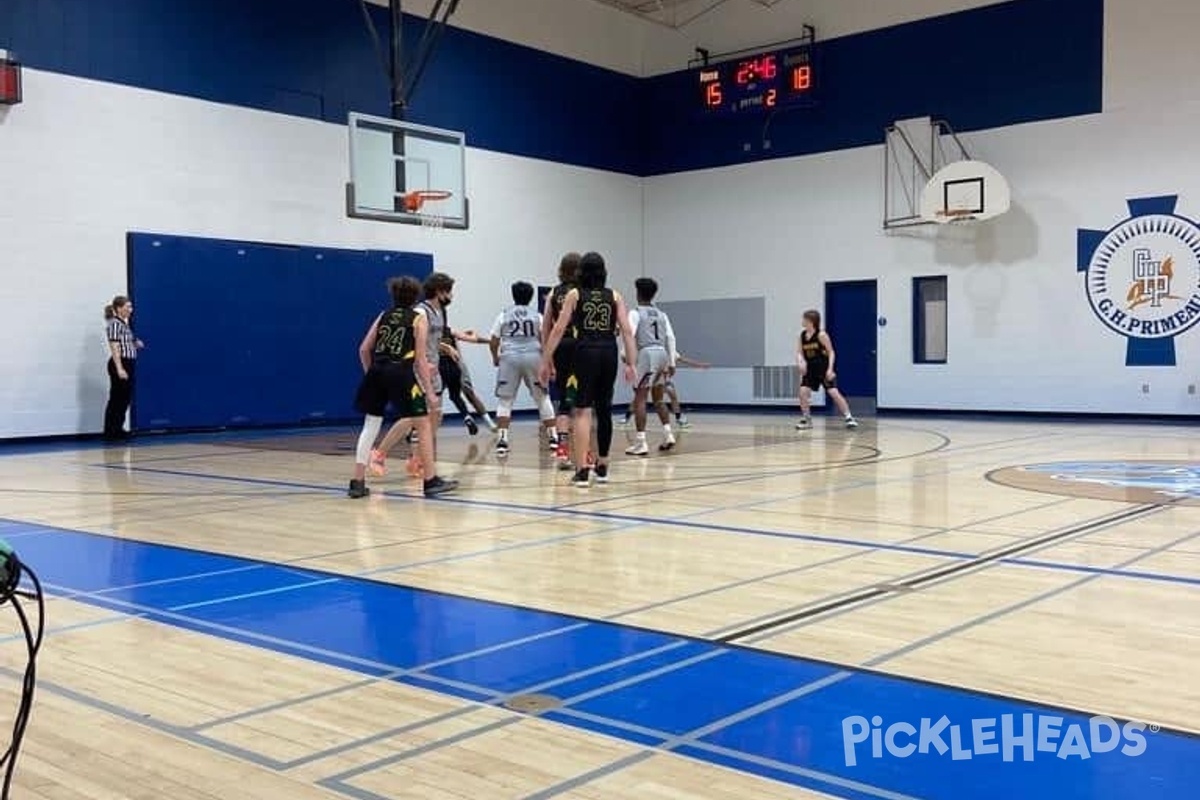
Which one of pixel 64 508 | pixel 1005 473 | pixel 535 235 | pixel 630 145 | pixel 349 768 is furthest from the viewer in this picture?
pixel 630 145

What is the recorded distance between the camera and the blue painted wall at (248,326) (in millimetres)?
16812

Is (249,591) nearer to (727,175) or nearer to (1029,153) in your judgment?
(1029,153)

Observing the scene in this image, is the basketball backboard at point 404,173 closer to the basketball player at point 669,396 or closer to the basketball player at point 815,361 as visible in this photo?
the basketball player at point 669,396

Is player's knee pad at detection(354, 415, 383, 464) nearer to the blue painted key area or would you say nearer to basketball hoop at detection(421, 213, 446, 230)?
the blue painted key area

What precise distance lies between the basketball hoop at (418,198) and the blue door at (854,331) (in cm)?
867

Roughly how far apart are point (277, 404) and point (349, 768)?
16.1m

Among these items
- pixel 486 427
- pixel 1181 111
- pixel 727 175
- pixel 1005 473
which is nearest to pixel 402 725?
pixel 1005 473

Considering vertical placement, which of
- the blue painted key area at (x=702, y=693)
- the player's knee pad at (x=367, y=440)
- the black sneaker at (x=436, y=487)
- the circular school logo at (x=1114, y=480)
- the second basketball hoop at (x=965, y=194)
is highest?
the second basketball hoop at (x=965, y=194)

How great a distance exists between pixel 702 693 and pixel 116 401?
14179mm

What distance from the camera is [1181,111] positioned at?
59.6 feet

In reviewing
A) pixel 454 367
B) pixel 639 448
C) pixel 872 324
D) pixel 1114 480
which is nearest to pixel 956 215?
pixel 872 324

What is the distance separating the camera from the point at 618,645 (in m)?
4.35

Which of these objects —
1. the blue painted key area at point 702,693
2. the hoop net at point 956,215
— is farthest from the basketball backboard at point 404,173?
the blue painted key area at point 702,693

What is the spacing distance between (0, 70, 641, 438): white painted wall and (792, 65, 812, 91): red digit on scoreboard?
721cm
